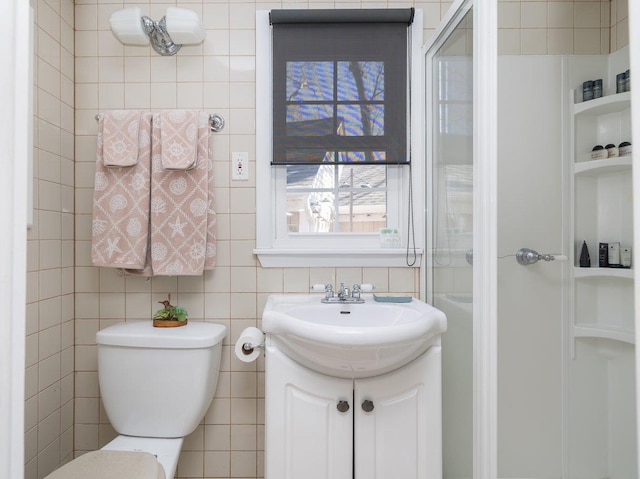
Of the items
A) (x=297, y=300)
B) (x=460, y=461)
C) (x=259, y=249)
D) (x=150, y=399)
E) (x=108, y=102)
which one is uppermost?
(x=108, y=102)

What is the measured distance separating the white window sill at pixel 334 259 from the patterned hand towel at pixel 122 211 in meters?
0.46

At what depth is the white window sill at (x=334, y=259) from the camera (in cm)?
169

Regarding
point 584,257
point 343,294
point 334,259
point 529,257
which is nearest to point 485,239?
point 529,257

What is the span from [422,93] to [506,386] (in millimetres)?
1157

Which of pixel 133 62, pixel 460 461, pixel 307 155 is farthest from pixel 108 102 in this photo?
pixel 460 461

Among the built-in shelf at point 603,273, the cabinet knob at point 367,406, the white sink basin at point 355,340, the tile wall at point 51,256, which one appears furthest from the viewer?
the tile wall at point 51,256

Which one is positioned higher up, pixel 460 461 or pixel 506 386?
pixel 506 386

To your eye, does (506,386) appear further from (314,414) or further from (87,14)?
(87,14)

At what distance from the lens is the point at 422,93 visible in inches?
66.4

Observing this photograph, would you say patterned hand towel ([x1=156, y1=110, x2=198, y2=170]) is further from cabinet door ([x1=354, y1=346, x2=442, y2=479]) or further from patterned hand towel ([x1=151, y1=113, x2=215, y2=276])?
cabinet door ([x1=354, y1=346, x2=442, y2=479])

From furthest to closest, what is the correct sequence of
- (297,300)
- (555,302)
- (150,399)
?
(297,300)
(150,399)
(555,302)

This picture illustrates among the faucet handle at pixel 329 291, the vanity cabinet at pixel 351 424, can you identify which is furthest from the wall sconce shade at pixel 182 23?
the vanity cabinet at pixel 351 424

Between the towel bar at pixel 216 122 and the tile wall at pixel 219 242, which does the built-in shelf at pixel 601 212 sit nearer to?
the tile wall at pixel 219 242

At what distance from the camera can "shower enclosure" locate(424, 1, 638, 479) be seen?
Answer: 3.13 feet
